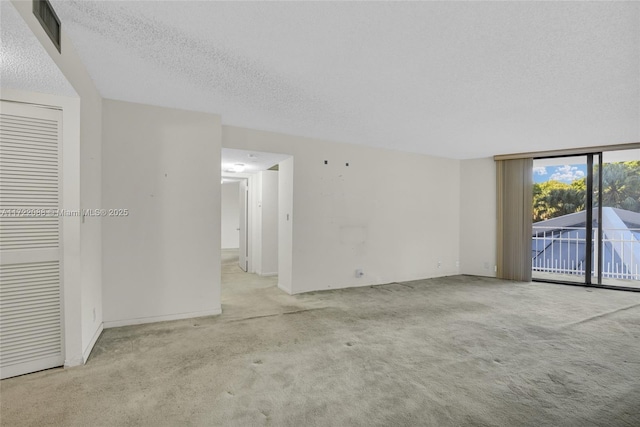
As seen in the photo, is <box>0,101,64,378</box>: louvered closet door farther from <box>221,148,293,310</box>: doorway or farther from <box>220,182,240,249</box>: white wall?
<box>220,182,240,249</box>: white wall

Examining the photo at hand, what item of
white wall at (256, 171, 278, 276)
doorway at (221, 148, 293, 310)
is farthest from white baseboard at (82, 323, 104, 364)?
white wall at (256, 171, 278, 276)

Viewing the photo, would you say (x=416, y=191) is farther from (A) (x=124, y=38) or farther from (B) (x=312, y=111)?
(A) (x=124, y=38)

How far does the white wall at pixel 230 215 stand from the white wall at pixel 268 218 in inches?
200

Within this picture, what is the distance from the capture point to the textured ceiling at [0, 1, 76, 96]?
147cm

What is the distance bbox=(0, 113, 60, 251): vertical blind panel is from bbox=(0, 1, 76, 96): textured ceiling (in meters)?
0.29

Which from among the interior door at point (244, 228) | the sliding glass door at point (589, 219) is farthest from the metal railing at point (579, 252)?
the interior door at point (244, 228)

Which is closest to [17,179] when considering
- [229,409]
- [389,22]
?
[229,409]

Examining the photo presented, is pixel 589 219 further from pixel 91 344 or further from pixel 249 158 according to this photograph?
pixel 91 344

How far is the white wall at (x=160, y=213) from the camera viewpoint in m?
3.29

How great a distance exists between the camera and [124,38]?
216 cm

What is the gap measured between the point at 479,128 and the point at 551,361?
9.96 feet

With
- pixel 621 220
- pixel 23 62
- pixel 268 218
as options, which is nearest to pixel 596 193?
pixel 621 220

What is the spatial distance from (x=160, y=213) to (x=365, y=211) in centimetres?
336

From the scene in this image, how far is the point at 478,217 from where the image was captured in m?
6.48
